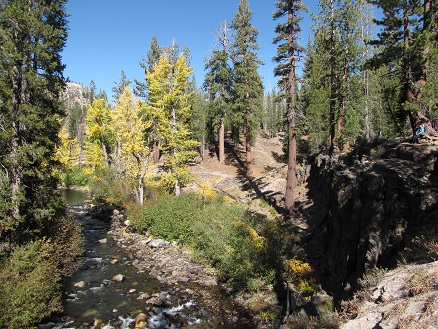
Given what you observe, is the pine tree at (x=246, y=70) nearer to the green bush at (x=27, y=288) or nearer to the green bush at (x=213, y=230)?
the green bush at (x=213, y=230)

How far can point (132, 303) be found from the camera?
12922 millimetres

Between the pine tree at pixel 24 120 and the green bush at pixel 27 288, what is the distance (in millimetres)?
1356

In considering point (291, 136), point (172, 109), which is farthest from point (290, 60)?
point (172, 109)

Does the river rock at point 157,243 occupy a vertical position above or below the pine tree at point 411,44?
below

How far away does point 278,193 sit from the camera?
24766mm

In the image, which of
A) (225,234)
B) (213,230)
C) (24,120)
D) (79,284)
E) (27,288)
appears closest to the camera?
(27,288)

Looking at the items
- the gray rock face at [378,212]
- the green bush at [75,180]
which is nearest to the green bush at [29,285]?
the gray rock face at [378,212]

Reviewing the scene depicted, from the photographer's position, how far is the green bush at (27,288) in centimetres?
951

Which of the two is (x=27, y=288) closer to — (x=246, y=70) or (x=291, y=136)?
(x=291, y=136)

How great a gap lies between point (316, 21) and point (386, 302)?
2340 cm

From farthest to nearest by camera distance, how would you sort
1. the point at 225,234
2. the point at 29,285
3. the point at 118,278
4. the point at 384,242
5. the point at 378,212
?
the point at 225,234, the point at 118,278, the point at 29,285, the point at 378,212, the point at 384,242

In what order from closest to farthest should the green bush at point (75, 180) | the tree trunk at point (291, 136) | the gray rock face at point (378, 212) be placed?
the gray rock face at point (378, 212), the tree trunk at point (291, 136), the green bush at point (75, 180)

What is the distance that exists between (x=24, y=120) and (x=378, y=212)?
1365 centimetres

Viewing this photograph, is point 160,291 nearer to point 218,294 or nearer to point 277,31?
point 218,294
